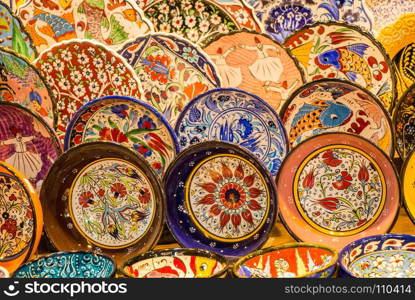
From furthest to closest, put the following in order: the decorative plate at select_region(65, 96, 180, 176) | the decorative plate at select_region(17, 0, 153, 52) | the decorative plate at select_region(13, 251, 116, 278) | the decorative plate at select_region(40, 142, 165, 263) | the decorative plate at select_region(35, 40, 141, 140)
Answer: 1. the decorative plate at select_region(17, 0, 153, 52)
2. the decorative plate at select_region(35, 40, 141, 140)
3. the decorative plate at select_region(65, 96, 180, 176)
4. the decorative plate at select_region(40, 142, 165, 263)
5. the decorative plate at select_region(13, 251, 116, 278)

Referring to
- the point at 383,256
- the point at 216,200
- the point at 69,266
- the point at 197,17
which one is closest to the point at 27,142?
the point at 69,266

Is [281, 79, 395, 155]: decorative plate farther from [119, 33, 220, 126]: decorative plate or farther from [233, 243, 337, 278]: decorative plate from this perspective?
[233, 243, 337, 278]: decorative plate

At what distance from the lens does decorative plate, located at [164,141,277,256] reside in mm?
1630

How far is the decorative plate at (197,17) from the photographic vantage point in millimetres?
2059

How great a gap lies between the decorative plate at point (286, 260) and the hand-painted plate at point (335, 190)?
14 cm

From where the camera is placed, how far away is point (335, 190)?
5.56 feet

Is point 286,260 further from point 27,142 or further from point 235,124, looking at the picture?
point 27,142

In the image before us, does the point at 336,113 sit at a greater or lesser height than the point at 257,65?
lesser

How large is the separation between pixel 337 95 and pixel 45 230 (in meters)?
0.91

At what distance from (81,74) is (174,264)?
732 millimetres

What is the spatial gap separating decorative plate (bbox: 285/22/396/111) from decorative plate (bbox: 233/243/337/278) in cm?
64

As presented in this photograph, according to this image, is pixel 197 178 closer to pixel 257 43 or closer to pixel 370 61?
pixel 257 43

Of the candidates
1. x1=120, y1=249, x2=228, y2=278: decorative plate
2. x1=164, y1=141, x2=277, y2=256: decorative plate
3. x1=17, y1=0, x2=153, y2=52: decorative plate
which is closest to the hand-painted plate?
x1=164, y1=141, x2=277, y2=256: decorative plate

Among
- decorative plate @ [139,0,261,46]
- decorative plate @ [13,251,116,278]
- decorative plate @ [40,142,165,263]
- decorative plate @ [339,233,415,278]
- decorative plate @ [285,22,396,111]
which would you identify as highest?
decorative plate @ [139,0,261,46]
